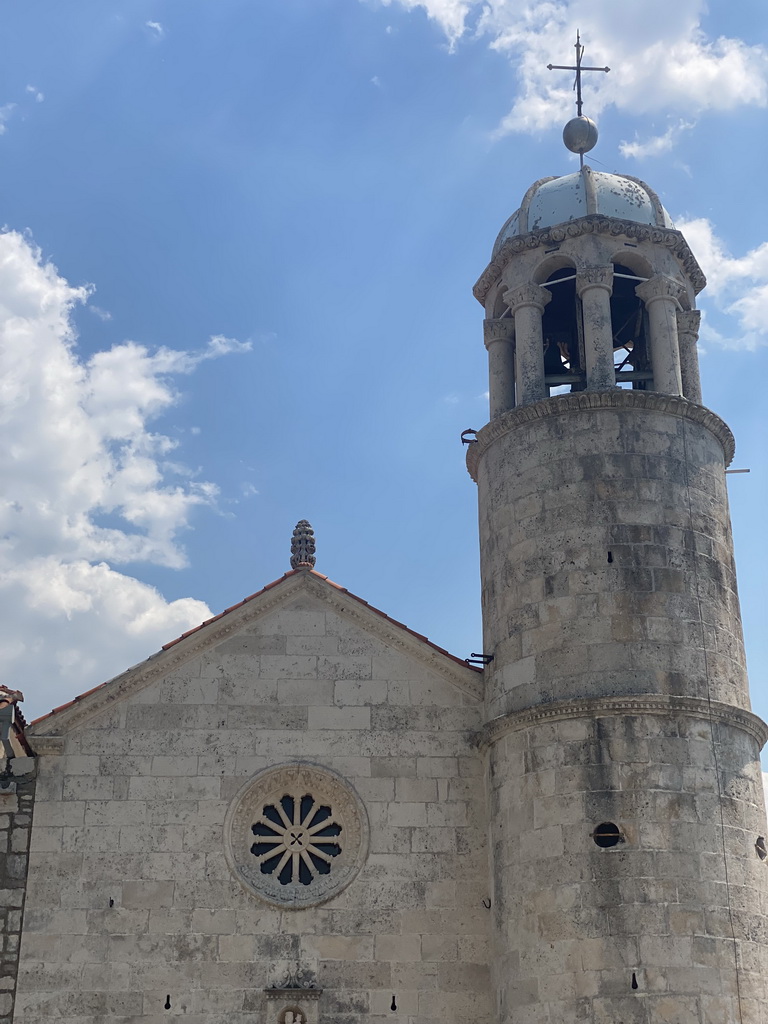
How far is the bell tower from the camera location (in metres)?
15.8

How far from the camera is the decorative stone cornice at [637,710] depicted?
1677cm

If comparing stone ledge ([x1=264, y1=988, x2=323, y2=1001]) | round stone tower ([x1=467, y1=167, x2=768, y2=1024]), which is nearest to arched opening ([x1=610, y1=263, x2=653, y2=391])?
round stone tower ([x1=467, y1=167, x2=768, y2=1024])

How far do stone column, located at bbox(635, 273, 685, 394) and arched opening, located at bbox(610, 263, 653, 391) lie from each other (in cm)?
32

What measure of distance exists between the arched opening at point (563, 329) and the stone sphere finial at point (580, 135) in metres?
2.69

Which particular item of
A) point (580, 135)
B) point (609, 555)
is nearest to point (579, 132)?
point (580, 135)

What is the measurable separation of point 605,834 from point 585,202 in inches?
395

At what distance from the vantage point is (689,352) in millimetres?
20484

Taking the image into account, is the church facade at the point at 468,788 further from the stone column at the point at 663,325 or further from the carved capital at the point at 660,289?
the carved capital at the point at 660,289

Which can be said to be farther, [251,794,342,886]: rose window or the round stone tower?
[251,794,342,886]: rose window

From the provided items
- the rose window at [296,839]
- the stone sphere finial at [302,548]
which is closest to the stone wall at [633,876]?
the rose window at [296,839]

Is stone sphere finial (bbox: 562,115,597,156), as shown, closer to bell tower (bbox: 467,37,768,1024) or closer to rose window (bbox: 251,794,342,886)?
bell tower (bbox: 467,37,768,1024)

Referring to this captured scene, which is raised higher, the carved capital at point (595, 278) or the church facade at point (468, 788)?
the carved capital at point (595, 278)

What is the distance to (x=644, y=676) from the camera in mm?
17031

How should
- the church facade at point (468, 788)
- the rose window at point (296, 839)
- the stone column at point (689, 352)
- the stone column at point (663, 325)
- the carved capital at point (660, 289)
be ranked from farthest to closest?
the carved capital at point (660, 289) → the stone column at point (689, 352) → the stone column at point (663, 325) → the rose window at point (296, 839) → the church facade at point (468, 788)
